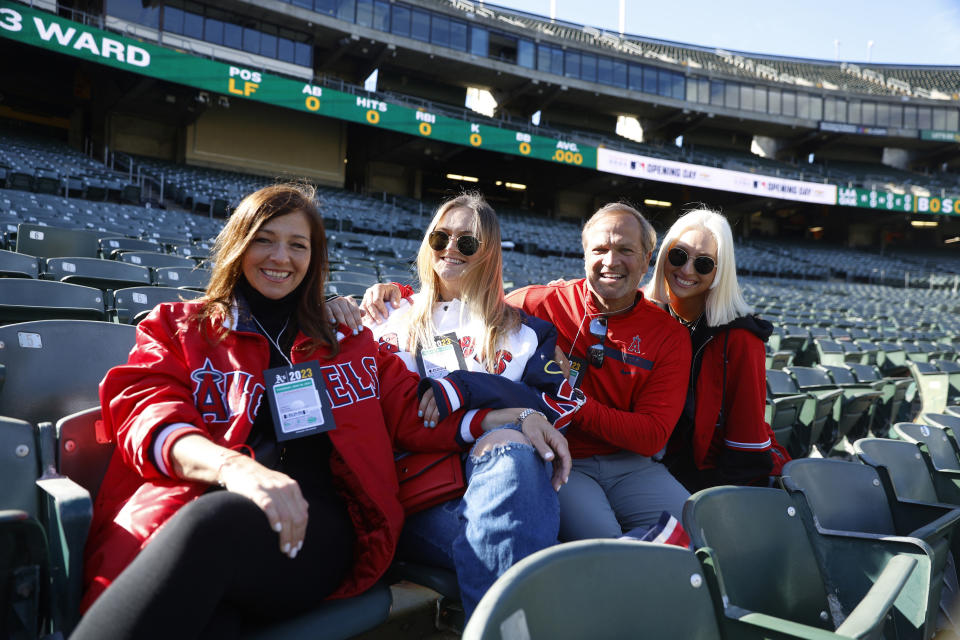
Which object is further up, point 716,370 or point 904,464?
point 716,370

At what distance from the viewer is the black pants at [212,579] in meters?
0.87

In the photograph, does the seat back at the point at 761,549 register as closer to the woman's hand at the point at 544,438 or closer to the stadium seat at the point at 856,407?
the woman's hand at the point at 544,438

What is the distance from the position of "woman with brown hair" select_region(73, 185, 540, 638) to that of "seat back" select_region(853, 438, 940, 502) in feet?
6.01

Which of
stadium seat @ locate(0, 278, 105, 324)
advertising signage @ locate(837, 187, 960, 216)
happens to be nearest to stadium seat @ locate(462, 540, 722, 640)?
stadium seat @ locate(0, 278, 105, 324)

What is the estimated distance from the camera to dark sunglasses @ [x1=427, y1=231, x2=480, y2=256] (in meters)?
1.96

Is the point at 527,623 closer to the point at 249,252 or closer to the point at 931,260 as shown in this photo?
the point at 249,252

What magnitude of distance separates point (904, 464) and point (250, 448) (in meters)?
2.55

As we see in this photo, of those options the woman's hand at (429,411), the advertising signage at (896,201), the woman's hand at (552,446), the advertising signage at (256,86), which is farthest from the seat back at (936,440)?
the advertising signage at (896,201)

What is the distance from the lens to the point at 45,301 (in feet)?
9.22

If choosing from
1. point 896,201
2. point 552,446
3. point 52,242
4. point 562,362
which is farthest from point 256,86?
point 896,201

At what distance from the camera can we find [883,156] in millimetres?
29266

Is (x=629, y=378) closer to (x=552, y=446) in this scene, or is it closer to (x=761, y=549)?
(x=552, y=446)

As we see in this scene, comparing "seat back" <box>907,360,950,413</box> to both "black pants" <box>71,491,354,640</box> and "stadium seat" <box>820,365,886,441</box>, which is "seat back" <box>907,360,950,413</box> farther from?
"black pants" <box>71,491,354,640</box>

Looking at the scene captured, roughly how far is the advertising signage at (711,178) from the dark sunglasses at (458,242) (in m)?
19.7
